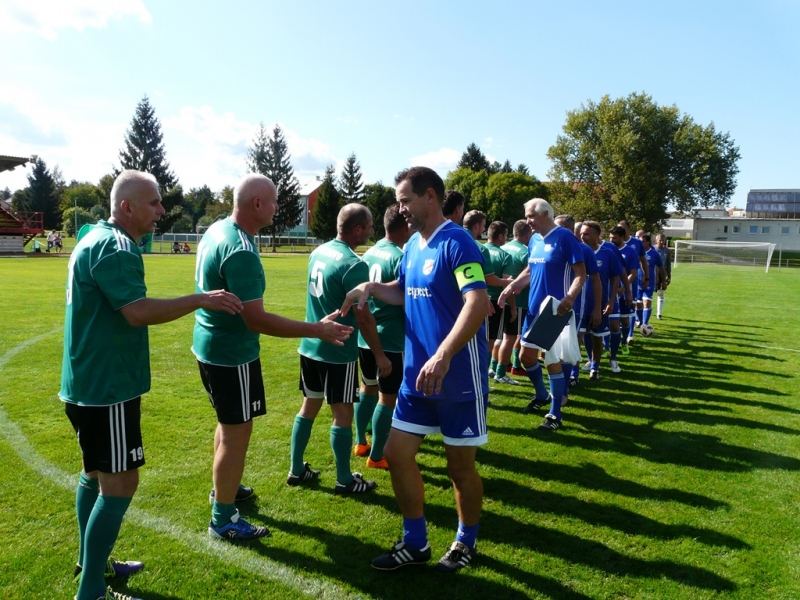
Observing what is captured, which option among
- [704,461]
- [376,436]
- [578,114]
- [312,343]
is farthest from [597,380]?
[578,114]

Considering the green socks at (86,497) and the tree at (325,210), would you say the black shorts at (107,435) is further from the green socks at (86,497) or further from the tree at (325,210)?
the tree at (325,210)

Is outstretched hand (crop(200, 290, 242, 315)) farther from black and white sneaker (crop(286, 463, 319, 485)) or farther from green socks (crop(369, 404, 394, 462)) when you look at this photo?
green socks (crop(369, 404, 394, 462))

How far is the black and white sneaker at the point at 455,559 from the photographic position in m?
3.43

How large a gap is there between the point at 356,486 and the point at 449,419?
163 cm

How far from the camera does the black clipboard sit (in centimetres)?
558

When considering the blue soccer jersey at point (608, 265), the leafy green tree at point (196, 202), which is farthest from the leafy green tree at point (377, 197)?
the blue soccer jersey at point (608, 265)

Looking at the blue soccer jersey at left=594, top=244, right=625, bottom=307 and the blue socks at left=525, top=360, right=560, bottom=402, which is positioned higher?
the blue soccer jersey at left=594, top=244, right=625, bottom=307

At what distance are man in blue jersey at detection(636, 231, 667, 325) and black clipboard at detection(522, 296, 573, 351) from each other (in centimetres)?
703

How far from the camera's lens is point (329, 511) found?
4.18m

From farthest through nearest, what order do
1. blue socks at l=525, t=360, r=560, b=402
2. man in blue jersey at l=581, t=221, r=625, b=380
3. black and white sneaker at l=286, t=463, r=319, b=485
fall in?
1. man in blue jersey at l=581, t=221, r=625, b=380
2. blue socks at l=525, t=360, r=560, b=402
3. black and white sneaker at l=286, t=463, r=319, b=485

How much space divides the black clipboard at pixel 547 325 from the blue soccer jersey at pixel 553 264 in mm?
517

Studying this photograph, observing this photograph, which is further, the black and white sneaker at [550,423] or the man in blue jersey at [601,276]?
the man in blue jersey at [601,276]

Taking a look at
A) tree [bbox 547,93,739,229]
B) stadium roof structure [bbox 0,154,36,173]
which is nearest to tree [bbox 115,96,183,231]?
stadium roof structure [bbox 0,154,36,173]

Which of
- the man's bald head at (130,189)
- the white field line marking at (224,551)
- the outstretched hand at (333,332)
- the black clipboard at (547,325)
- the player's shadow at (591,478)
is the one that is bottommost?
the player's shadow at (591,478)
